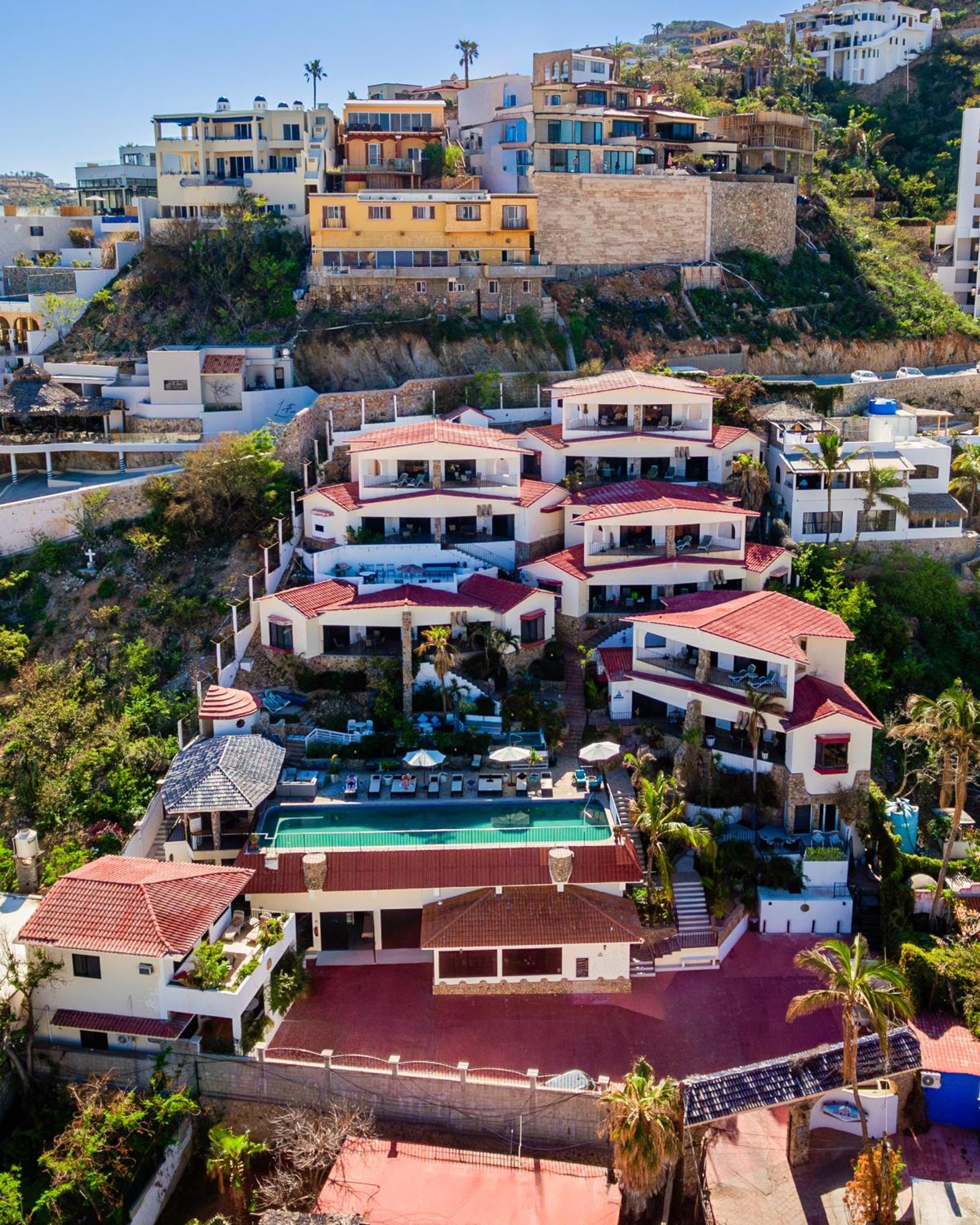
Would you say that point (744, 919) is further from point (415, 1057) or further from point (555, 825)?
point (415, 1057)

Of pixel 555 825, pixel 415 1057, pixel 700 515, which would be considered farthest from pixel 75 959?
pixel 700 515

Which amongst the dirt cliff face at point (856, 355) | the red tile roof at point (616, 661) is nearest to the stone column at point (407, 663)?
the red tile roof at point (616, 661)

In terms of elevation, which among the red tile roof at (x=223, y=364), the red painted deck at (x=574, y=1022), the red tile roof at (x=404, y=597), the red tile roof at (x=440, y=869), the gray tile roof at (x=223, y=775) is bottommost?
the red painted deck at (x=574, y=1022)

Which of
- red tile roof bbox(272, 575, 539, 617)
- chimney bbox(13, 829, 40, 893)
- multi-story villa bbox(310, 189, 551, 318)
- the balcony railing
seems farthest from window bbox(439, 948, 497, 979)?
multi-story villa bbox(310, 189, 551, 318)

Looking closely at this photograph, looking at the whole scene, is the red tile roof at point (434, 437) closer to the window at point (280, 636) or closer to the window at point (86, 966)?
the window at point (280, 636)

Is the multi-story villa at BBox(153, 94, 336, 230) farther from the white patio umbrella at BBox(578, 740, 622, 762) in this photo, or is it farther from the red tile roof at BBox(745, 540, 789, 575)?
the white patio umbrella at BBox(578, 740, 622, 762)
